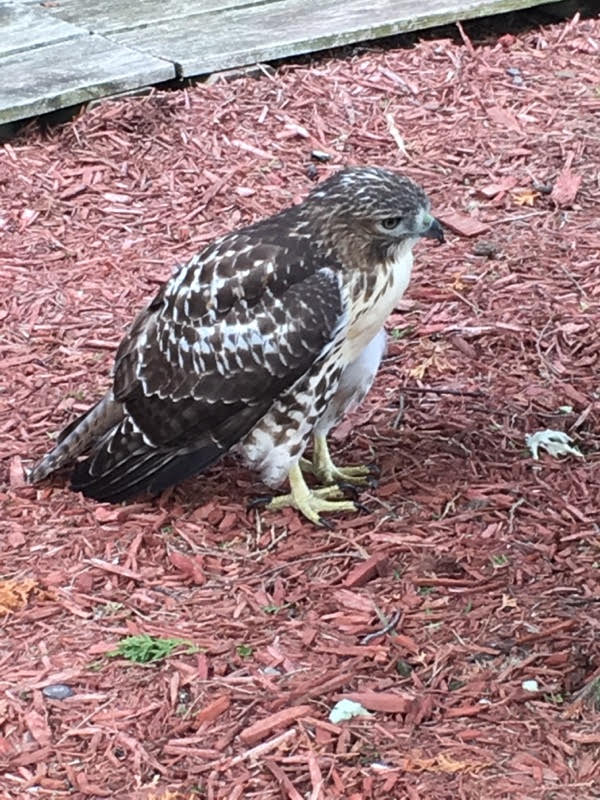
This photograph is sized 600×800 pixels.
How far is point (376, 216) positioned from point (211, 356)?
78 centimetres

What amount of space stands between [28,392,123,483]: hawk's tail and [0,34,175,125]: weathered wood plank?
3074mm

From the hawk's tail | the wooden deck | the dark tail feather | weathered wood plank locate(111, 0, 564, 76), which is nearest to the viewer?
the dark tail feather

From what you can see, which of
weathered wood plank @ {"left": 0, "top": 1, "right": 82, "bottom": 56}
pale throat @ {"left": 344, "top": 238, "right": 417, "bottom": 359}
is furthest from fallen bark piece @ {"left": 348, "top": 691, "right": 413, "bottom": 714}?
weathered wood plank @ {"left": 0, "top": 1, "right": 82, "bottom": 56}

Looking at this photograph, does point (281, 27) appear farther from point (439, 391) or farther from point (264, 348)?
point (264, 348)

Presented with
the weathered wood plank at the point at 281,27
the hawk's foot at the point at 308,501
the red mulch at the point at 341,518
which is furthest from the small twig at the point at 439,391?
the weathered wood plank at the point at 281,27

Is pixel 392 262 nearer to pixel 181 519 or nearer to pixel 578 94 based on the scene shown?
pixel 181 519

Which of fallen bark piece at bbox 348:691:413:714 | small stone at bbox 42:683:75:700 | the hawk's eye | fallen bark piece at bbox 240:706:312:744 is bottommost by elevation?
fallen bark piece at bbox 348:691:413:714

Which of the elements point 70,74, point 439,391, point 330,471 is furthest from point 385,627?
point 70,74

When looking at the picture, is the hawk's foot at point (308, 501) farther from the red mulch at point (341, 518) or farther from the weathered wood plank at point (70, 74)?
the weathered wood plank at point (70, 74)

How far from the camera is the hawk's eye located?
4680 mm

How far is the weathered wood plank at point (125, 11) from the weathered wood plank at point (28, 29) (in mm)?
116

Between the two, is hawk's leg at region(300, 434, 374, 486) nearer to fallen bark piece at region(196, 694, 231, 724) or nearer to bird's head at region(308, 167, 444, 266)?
bird's head at region(308, 167, 444, 266)

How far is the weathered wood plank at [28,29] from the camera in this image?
8359 mm

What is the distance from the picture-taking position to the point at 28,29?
337 inches
